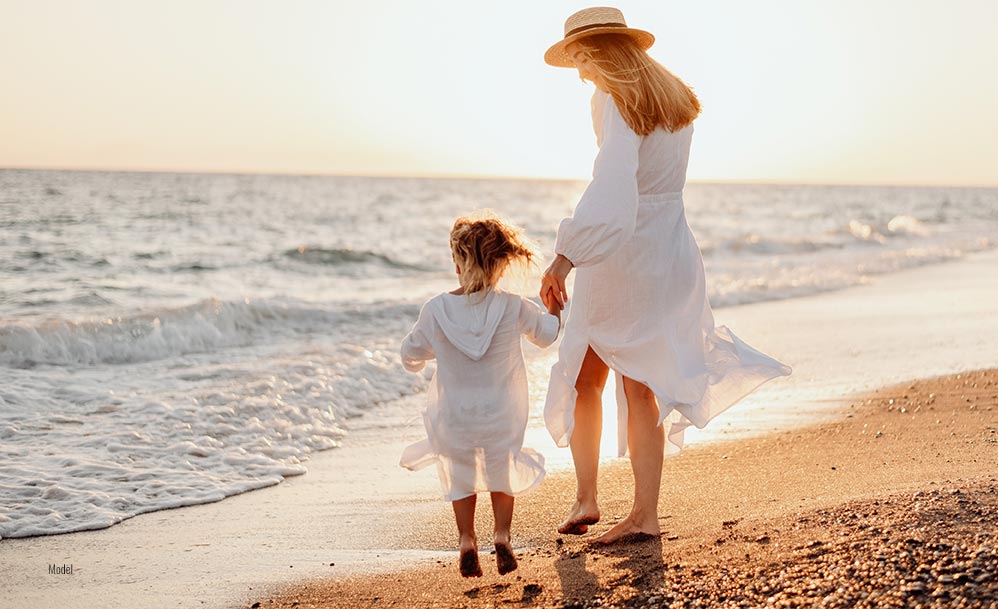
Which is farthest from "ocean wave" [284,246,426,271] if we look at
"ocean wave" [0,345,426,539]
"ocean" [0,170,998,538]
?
"ocean wave" [0,345,426,539]

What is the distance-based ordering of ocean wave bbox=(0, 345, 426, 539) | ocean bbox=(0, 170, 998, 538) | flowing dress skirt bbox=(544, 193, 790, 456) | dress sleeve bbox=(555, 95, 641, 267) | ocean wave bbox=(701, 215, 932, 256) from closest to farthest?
A: 1. dress sleeve bbox=(555, 95, 641, 267)
2. flowing dress skirt bbox=(544, 193, 790, 456)
3. ocean wave bbox=(0, 345, 426, 539)
4. ocean bbox=(0, 170, 998, 538)
5. ocean wave bbox=(701, 215, 932, 256)

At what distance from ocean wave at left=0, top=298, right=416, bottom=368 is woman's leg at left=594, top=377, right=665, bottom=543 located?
256 inches

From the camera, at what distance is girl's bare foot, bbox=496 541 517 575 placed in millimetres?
3252

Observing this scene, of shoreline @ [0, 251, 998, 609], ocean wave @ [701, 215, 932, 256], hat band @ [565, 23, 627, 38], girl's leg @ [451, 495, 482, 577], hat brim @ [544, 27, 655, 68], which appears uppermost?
hat band @ [565, 23, 627, 38]

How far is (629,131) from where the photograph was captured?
331cm

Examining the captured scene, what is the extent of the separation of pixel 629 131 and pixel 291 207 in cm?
3682

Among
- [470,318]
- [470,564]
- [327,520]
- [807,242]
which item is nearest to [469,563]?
[470,564]

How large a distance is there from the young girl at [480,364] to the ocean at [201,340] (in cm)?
66

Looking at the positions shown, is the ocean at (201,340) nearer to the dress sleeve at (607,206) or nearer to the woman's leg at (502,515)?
the dress sleeve at (607,206)

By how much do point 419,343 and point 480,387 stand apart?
27cm

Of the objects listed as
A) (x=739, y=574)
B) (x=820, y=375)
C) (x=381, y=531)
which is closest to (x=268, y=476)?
(x=381, y=531)

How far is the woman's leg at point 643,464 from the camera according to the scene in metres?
3.62

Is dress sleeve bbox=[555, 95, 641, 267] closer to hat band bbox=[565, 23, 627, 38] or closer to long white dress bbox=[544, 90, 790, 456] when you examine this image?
long white dress bbox=[544, 90, 790, 456]

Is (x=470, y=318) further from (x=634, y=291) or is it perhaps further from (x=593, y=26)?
(x=593, y=26)
